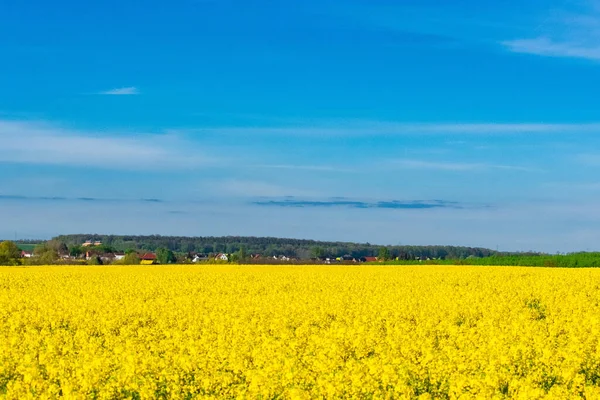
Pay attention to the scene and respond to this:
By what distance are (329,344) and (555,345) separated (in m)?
4.66

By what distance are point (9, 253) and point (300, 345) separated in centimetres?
6349

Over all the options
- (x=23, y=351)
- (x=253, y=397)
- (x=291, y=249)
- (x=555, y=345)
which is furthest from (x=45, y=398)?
(x=291, y=249)

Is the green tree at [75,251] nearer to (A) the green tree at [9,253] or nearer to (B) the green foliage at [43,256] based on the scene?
(B) the green foliage at [43,256]

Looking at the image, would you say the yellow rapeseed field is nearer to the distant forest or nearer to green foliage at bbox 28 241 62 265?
green foliage at bbox 28 241 62 265

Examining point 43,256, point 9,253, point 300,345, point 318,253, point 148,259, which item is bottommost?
point 148,259

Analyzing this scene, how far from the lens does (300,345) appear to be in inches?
591

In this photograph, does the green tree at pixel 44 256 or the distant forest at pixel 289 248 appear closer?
the green tree at pixel 44 256

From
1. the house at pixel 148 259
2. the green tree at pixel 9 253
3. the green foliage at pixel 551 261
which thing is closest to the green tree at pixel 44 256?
the green tree at pixel 9 253

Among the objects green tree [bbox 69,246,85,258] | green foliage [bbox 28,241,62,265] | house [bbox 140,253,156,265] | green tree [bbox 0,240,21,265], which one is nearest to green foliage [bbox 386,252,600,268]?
house [bbox 140,253,156,265]

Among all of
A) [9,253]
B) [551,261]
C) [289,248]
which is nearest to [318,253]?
[289,248]

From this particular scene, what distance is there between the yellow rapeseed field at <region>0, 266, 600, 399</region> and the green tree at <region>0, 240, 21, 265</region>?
4791 centimetres

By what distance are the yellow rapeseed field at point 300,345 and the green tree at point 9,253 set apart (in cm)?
4791

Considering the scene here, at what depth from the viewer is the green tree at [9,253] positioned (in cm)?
7081

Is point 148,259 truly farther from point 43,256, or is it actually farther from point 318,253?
point 43,256
